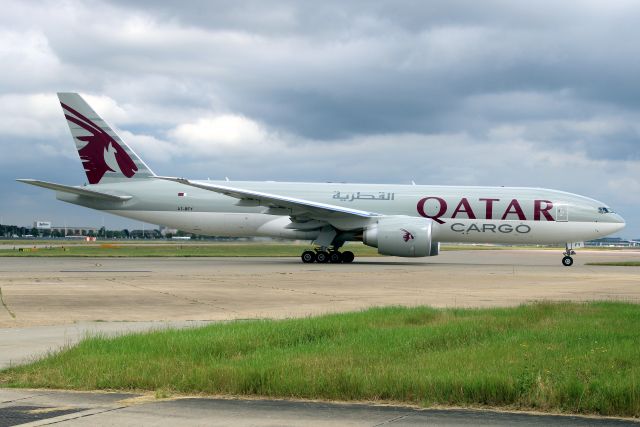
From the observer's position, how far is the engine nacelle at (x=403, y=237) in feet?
105

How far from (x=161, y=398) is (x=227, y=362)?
4.35 feet

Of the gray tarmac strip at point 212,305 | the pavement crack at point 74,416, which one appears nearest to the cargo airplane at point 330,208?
the gray tarmac strip at point 212,305

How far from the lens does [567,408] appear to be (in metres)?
6.51

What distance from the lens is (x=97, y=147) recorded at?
3694cm

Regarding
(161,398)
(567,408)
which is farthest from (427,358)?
(161,398)

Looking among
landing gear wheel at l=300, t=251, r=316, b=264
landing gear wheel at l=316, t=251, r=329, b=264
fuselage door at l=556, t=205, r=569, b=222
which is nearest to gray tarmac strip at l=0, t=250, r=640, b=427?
landing gear wheel at l=300, t=251, r=316, b=264

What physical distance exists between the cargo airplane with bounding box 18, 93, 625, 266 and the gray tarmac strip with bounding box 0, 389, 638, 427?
25.2 meters

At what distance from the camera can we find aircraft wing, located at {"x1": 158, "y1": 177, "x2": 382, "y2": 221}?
3203 cm

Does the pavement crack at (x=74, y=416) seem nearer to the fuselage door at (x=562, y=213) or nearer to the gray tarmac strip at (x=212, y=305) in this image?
the gray tarmac strip at (x=212, y=305)

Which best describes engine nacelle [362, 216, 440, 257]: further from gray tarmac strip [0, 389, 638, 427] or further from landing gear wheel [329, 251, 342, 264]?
gray tarmac strip [0, 389, 638, 427]

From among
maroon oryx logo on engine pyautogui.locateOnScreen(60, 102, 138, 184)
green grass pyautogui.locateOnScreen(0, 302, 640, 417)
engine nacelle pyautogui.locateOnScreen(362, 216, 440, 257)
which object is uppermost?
maroon oryx logo on engine pyautogui.locateOnScreen(60, 102, 138, 184)

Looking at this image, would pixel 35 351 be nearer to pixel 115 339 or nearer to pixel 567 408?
pixel 115 339

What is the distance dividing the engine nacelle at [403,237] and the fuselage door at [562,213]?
5.97m

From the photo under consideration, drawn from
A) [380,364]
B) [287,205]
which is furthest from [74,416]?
[287,205]
